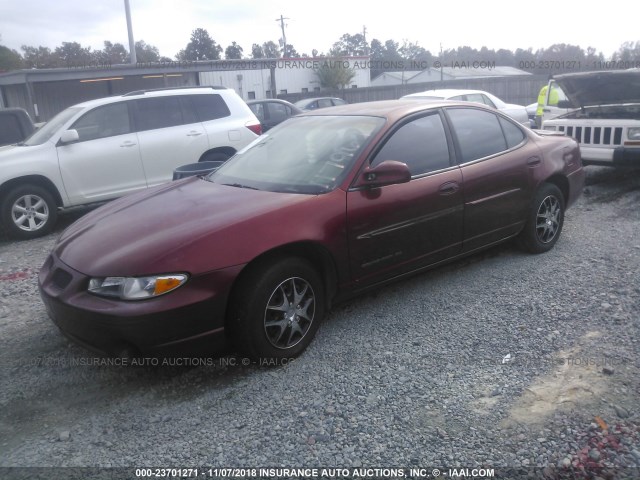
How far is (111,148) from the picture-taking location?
763 centimetres

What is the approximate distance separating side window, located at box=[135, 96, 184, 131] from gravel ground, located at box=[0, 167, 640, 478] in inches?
155

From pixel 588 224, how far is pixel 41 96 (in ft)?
87.4

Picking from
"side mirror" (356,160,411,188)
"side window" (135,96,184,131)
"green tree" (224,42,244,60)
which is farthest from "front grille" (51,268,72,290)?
"green tree" (224,42,244,60)

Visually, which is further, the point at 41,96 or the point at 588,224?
the point at 41,96

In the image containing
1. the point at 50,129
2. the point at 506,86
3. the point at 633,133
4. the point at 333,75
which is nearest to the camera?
the point at 50,129

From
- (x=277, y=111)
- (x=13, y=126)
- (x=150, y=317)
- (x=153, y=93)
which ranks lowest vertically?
(x=150, y=317)

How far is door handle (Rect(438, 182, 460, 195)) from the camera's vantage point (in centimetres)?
437

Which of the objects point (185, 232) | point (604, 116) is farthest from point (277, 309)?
point (604, 116)

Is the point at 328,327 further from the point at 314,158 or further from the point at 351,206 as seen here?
the point at 314,158

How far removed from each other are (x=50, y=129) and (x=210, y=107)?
2254mm

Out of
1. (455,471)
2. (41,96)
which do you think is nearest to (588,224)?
(455,471)

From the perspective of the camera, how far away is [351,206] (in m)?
3.83

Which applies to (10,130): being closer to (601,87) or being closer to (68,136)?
(68,136)

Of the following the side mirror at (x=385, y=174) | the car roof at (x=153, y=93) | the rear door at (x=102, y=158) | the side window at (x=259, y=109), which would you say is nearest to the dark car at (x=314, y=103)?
the side window at (x=259, y=109)
